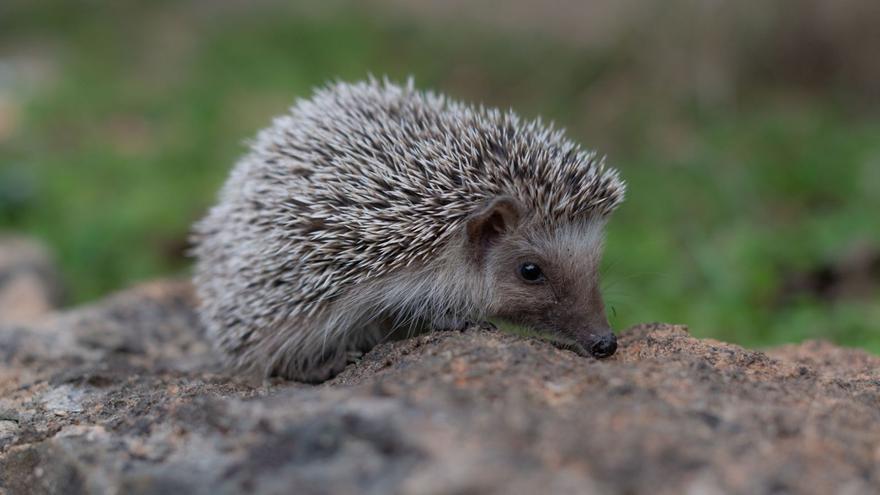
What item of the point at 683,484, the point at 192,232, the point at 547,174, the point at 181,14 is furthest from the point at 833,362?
the point at 181,14

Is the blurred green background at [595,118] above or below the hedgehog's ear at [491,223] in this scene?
above

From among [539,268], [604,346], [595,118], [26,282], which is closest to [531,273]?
[539,268]

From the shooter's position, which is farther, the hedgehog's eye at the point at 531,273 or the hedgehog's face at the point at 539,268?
the hedgehog's eye at the point at 531,273

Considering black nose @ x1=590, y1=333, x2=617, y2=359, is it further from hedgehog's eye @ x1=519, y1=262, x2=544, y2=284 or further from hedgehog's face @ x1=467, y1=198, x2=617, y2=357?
hedgehog's eye @ x1=519, y1=262, x2=544, y2=284

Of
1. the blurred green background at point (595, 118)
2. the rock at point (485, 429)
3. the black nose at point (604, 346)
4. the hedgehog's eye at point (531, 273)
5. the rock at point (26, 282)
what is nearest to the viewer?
the rock at point (485, 429)

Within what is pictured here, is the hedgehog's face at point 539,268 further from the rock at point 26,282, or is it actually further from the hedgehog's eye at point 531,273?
the rock at point 26,282

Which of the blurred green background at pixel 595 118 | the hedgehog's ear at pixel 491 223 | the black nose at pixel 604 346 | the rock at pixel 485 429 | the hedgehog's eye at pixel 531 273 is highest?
the blurred green background at pixel 595 118

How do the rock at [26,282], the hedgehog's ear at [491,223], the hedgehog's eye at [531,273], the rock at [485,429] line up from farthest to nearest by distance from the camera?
the rock at [26,282]
the hedgehog's eye at [531,273]
the hedgehog's ear at [491,223]
the rock at [485,429]

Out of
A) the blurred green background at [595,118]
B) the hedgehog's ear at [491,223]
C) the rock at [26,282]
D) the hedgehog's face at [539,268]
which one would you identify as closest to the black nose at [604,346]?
the hedgehog's face at [539,268]
